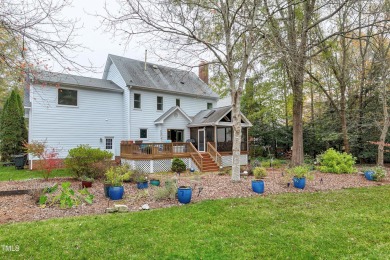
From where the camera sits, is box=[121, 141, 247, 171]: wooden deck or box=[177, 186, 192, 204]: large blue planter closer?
box=[177, 186, 192, 204]: large blue planter

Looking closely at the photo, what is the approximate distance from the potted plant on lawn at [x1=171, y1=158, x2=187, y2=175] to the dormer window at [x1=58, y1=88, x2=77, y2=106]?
7.68 metres

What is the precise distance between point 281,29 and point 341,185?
7.31 m

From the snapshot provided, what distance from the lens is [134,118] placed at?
54.4ft

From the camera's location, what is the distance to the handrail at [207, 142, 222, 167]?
49.7ft

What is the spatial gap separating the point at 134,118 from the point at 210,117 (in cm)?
566

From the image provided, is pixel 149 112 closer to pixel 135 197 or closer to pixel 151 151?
pixel 151 151

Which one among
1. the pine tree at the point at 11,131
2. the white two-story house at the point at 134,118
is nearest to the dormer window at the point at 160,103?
the white two-story house at the point at 134,118

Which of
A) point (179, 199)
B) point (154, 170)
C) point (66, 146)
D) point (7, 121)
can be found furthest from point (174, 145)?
point (7, 121)

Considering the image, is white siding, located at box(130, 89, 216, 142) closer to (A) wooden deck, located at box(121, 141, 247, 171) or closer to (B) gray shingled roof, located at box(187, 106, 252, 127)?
(B) gray shingled roof, located at box(187, 106, 252, 127)

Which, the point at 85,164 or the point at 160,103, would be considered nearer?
the point at 85,164

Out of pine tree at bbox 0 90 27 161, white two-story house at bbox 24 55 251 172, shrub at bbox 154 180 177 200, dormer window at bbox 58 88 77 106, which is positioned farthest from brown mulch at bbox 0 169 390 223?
pine tree at bbox 0 90 27 161

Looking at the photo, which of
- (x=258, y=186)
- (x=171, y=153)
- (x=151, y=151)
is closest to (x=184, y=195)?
(x=258, y=186)

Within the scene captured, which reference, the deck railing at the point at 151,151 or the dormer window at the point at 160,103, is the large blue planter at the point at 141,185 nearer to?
the deck railing at the point at 151,151

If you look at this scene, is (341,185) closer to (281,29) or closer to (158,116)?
(281,29)
